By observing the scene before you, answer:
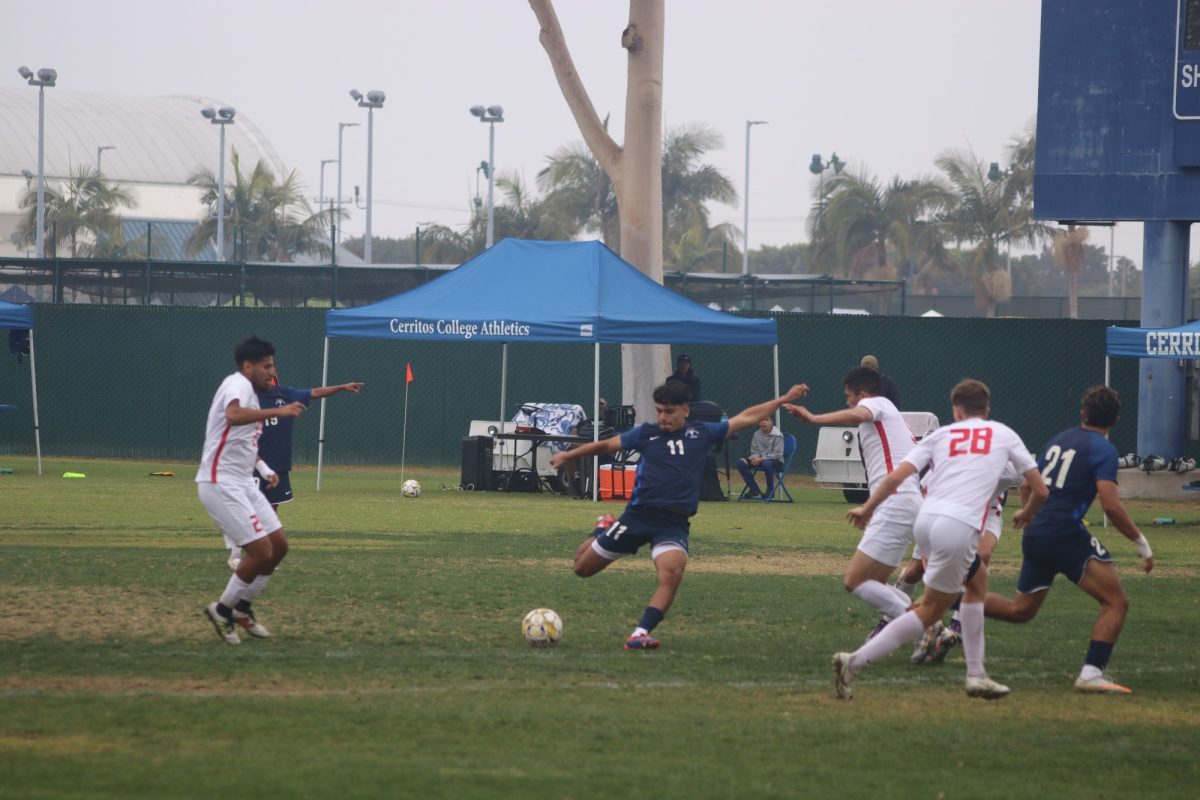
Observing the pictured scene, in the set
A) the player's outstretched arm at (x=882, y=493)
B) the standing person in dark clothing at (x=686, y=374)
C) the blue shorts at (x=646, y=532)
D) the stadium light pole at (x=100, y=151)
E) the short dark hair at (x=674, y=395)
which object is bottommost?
the blue shorts at (x=646, y=532)

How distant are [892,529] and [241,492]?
4.00 metres

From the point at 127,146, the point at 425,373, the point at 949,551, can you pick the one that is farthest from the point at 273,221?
the point at 949,551

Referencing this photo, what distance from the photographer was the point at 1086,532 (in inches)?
359

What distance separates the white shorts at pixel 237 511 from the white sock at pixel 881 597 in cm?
367

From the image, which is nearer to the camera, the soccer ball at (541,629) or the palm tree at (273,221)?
the soccer ball at (541,629)

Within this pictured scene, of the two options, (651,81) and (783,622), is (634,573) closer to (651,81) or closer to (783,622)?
(783,622)

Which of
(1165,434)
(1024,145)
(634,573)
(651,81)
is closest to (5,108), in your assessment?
(1024,145)

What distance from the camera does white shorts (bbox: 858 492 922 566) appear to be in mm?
9773

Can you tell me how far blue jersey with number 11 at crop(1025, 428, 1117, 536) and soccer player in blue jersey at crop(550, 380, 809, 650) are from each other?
1805 millimetres

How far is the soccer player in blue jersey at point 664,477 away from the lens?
10.3 m

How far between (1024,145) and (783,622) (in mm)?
53877

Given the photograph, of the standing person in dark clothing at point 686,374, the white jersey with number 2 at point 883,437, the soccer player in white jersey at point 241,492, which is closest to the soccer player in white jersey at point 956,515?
the white jersey with number 2 at point 883,437

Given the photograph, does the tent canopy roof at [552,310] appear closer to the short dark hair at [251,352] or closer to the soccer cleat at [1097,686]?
the short dark hair at [251,352]

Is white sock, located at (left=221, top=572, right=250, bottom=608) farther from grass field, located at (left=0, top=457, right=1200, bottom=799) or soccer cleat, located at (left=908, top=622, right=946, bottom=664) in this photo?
soccer cleat, located at (left=908, top=622, right=946, bottom=664)
